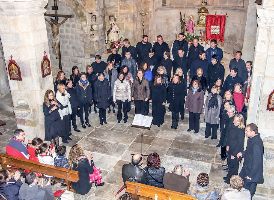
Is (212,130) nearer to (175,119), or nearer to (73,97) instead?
(175,119)

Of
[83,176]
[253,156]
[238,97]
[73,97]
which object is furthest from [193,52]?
[83,176]

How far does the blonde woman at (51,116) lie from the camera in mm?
9008

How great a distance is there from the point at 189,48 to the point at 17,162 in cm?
744

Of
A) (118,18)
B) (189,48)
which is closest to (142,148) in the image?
(189,48)

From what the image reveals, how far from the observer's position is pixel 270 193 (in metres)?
7.79

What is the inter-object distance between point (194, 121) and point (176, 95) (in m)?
0.98

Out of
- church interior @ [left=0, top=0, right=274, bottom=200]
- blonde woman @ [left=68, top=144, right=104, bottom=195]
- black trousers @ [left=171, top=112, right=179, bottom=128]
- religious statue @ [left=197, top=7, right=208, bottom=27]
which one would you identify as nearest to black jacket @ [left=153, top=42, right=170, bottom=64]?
church interior @ [left=0, top=0, right=274, bottom=200]

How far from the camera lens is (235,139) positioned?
7.67m

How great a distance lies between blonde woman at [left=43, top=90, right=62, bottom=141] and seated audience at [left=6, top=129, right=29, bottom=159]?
4.71 feet

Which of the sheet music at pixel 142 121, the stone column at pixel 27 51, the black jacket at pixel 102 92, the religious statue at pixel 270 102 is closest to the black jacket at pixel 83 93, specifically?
the black jacket at pixel 102 92

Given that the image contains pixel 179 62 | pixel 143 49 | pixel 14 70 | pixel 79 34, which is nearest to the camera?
pixel 14 70

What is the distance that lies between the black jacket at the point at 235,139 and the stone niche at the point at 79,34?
7.83 meters

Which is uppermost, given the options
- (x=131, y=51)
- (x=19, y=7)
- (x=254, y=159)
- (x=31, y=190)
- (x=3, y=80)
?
(x=19, y=7)

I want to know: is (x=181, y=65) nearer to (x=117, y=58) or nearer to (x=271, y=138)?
(x=117, y=58)
